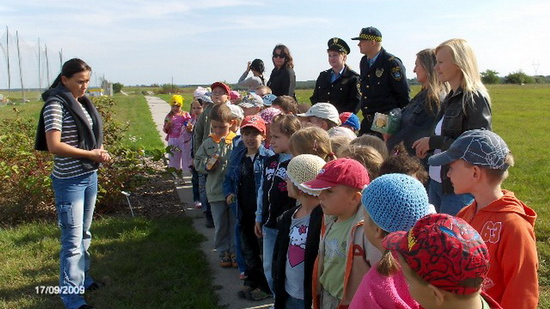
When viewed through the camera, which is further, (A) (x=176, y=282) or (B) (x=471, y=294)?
(A) (x=176, y=282)

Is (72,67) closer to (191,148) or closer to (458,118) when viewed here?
(458,118)

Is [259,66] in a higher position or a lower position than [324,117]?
higher

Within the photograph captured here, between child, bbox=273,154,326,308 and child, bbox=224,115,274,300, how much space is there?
3.59 ft

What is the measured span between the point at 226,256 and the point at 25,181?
9.98 ft

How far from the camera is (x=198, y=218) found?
22.3ft

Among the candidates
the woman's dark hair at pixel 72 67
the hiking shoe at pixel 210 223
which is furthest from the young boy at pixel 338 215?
the hiking shoe at pixel 210 223

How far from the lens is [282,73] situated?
7363 millimetres

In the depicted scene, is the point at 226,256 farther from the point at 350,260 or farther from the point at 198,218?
the point at 350,260

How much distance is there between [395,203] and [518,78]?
9507 centimetres

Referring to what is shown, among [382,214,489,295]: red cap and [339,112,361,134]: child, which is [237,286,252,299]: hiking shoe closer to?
[339,112,361,134]: child

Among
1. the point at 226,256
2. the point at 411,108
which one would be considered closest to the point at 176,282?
the point at 226,256

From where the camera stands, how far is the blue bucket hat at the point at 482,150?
92.0 inches

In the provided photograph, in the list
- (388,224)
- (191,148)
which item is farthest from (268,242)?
(191,148)

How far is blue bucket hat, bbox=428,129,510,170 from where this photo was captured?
7.66ft
